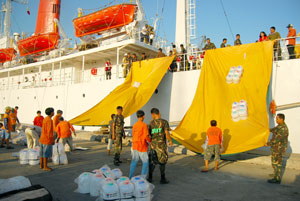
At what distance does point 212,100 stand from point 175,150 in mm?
2211

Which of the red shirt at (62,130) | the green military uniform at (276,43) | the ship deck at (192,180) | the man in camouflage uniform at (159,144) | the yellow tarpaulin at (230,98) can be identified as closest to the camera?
the ship deck at (192,180)

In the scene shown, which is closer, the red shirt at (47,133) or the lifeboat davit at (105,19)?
the red shirt at (47,133)

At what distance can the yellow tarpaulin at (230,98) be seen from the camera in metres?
6.05

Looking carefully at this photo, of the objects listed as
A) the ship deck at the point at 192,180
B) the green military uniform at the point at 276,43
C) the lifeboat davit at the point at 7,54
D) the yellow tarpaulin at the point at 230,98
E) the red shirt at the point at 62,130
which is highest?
the lifeboat davit at the point at 7,54

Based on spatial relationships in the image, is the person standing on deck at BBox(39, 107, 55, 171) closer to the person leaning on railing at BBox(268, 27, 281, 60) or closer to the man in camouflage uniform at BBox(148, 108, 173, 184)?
the man in camouflage uniform at BBox(148, 108, 173, 184)

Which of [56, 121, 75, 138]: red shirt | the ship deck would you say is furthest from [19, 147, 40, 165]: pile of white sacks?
[56, 121, 75, 138]: red shirt

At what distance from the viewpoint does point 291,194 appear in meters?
3.89

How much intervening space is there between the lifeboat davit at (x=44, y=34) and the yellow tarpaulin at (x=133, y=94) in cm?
1129

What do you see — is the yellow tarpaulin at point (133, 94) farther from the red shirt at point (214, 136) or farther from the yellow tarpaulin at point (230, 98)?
the red shirt at point (214, 136)

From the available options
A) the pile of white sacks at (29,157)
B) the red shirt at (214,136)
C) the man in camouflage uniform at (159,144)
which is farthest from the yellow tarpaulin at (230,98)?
the pile of white sacks at (29,157)

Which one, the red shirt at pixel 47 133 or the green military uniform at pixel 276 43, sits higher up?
the green military uniform at pixel 276 43

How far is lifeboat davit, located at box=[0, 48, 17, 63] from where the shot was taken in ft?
74.3

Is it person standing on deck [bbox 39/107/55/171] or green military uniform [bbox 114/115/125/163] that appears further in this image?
green military uniform [bbox 114/115/125/163]

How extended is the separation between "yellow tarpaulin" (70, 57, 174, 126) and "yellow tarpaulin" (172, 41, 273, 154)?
6.93 feet
